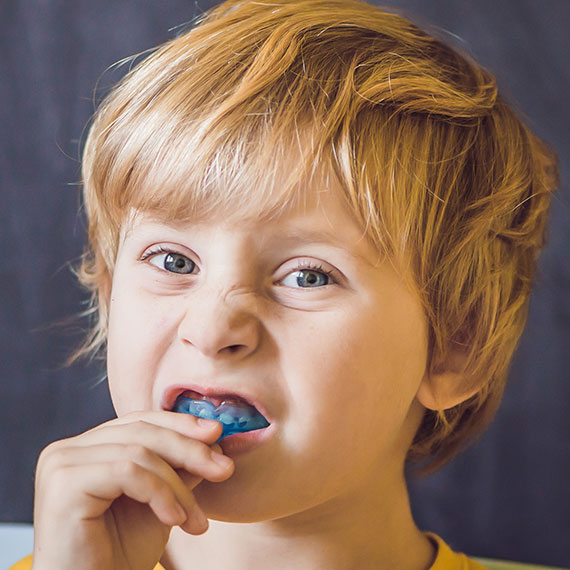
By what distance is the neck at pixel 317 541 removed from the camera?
936 mm

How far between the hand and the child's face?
1.6 inches

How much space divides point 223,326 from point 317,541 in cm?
32

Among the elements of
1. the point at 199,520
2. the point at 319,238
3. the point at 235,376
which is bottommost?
the point at 199,520

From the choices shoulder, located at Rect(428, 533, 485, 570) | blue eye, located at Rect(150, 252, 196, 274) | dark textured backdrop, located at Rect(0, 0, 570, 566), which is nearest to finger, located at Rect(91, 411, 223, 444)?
blue eye, located at Rect(150, 252, 196, 274)

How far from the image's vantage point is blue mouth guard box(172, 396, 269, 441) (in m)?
0.77

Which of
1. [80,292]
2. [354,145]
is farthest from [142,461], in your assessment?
[80,292]

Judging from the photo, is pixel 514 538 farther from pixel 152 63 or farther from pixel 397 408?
pixel 152 63

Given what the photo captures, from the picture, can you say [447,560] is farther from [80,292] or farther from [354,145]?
[80,292]

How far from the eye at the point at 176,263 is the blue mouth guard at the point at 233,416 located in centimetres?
13

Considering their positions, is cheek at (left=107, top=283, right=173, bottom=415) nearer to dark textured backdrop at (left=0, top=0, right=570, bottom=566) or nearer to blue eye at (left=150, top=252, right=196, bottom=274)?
blue eye at (left=150, top=252, right=196, bottom=274)

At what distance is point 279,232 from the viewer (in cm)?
77

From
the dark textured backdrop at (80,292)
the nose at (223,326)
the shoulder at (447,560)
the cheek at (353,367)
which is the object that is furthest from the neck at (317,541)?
the dark textured backdrop at (80,292)

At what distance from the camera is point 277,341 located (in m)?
0.78

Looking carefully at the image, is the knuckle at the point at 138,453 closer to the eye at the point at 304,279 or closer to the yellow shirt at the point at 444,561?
the eye at the point at 304,279
